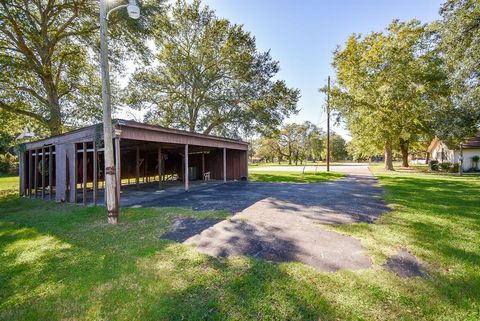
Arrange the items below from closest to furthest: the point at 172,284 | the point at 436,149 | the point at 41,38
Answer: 1. the point at 172,284
2. the point at 41,38
3. the point at 436,149

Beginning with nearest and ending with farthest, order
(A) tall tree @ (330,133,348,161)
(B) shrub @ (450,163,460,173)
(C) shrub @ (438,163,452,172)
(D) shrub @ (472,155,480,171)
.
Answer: (B) shrub @ (450,163,460,173), (D) shrub @ (472,155,480,171), (C) shrub @ (438,163,452,172), (A) tall tree @ (330,133,348,161)

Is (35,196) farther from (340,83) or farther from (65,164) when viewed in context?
(340,83)

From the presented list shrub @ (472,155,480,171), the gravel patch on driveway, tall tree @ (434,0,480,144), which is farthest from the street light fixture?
shrub @ (472,155,480,171)

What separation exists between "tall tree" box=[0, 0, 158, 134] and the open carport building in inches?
141

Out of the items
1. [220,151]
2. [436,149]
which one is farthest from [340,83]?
[436,149]

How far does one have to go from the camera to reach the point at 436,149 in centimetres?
2898

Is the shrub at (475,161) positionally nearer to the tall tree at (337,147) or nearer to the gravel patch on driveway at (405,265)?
the gravel patch on driveway at (405,265)

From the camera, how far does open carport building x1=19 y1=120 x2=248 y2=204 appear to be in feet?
25.2

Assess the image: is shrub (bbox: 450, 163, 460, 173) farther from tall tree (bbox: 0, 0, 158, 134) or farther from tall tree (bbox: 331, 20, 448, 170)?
tall tree (bbox: 0, 0, 158, 134)

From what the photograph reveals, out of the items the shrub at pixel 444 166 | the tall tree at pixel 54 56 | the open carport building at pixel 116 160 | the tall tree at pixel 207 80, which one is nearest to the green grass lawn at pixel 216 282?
the open carport building at pixel 116 160

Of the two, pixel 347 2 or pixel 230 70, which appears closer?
pixel 347 2

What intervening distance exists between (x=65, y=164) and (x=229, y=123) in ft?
40.3

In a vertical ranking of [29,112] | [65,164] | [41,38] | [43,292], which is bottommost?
[43,292]

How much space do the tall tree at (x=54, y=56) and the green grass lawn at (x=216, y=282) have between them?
10.7 m
